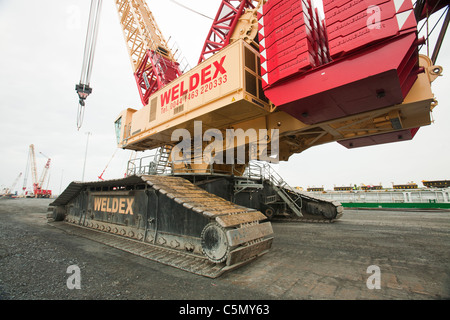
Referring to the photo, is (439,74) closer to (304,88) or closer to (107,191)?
(304,88)

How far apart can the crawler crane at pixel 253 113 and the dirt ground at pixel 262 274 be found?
1.78 ft

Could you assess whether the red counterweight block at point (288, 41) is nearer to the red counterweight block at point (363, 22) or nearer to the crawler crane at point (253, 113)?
the crawler crane at point (253, 113)

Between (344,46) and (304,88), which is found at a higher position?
(344,46)

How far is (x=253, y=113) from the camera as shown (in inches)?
270

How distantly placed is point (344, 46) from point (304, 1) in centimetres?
220

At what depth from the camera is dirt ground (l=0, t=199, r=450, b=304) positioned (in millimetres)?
3307

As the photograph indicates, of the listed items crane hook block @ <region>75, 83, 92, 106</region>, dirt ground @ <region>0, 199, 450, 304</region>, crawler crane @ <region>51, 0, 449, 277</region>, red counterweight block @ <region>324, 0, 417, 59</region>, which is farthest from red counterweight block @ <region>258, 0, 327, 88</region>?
crane hook block @ <region>75, 83, 92, 106</region>

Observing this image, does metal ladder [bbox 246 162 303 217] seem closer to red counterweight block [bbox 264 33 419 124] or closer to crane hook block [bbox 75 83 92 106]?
red counterweight block [bbox 264 33 419 124]

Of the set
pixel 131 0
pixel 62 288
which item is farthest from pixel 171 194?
pixel 131 0

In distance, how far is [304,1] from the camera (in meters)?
5.46

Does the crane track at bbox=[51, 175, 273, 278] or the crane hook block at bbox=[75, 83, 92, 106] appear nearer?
the crane track at bbox=[51, 175, 273, 278]

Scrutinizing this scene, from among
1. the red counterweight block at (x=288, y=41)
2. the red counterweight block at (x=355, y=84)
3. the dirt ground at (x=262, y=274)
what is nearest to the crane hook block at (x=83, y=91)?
the dirt ground at (x=262, y=274)

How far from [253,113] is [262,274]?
4.74 m

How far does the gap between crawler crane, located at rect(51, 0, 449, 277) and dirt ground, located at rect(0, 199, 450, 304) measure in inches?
21.3
